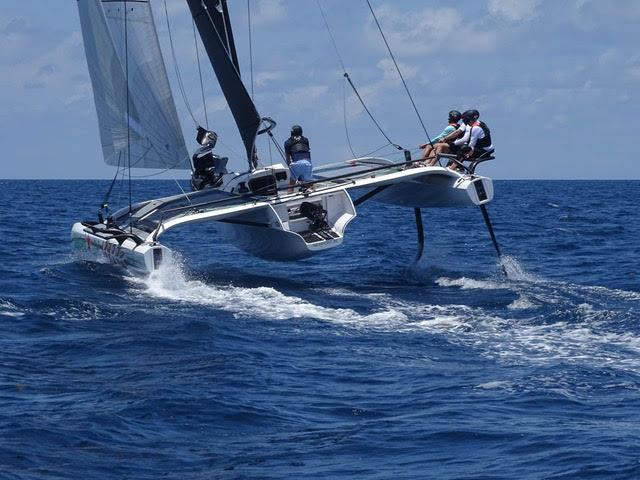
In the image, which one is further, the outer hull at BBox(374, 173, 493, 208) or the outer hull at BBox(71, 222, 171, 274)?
the outer hull at BBox(374, 173, 493, 208)

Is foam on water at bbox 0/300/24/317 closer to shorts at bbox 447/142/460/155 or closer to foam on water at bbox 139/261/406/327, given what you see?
foam on water at bbox 139/261/406/327

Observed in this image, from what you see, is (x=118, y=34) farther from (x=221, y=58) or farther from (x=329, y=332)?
Result: (x=329, y=332)

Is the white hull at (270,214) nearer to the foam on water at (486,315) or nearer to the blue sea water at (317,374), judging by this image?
the blue sea water at (317,374)

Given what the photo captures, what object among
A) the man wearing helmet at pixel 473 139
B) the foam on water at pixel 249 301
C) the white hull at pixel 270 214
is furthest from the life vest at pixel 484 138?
the foam on water at pixel 249 301

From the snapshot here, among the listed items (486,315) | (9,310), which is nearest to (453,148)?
(486,315)

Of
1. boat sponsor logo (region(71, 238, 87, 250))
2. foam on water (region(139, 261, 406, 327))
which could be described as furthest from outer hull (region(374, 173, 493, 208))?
boat sponsor logo (region(71, 238, 87, 250))

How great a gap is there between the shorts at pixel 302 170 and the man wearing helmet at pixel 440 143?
1470 millimetres

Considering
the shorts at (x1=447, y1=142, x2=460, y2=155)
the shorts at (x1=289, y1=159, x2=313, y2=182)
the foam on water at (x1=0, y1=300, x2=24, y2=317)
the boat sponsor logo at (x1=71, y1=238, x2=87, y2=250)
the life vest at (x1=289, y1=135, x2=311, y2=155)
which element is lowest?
the foam on water at (x1=0, y1=300, x2=24, y2=317)

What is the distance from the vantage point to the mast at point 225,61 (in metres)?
14.9

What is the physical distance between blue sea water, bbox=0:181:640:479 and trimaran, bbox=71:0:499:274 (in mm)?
612

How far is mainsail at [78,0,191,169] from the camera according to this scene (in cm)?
1517

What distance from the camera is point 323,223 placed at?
1373 centimetres

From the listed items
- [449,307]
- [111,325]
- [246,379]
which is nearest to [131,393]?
[246,379]

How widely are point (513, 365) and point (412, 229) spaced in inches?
721
